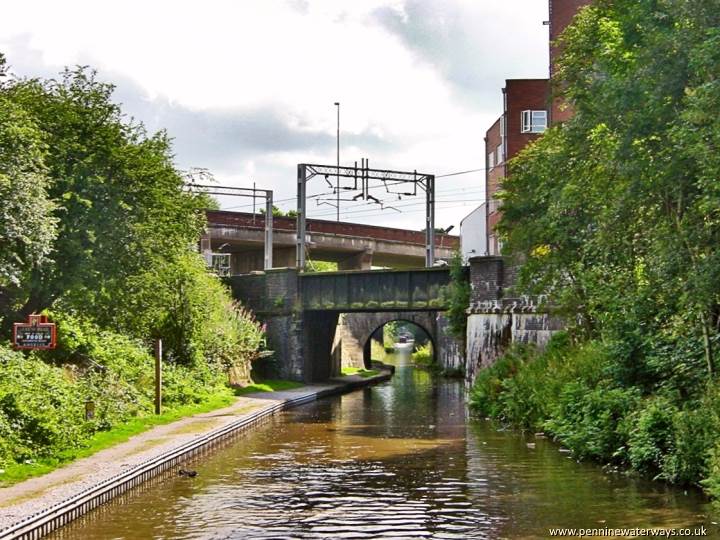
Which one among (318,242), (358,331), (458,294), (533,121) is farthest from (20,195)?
(358,331)

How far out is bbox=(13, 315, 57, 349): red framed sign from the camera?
19.0m

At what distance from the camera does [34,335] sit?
19125 millimetres

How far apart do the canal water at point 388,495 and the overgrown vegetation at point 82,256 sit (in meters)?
3.46

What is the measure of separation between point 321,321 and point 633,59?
2715 cm

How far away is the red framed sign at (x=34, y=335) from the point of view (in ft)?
62.4

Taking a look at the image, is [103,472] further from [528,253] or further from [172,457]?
[528,253]

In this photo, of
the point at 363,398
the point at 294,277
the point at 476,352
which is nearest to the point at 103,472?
the point at 476,352

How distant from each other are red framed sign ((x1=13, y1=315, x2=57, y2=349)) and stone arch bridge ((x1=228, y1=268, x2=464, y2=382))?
1962 centimetres

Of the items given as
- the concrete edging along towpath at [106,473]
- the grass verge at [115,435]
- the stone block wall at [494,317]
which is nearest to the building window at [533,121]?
the stone block wall at [494,317]

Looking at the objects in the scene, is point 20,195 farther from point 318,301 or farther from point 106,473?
point 318,301

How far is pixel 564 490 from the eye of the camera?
48.9ft

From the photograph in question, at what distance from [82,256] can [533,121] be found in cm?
2908

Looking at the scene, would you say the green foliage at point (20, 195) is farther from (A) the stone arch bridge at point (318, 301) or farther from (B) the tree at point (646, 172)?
(A) the stone arch bridge at point (318, 301)

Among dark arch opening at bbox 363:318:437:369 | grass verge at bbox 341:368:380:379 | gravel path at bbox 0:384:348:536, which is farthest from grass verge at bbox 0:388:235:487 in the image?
dark arch opening at bbox 363:318:437:369
